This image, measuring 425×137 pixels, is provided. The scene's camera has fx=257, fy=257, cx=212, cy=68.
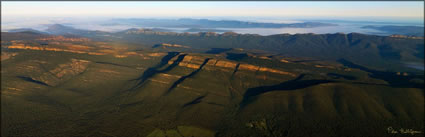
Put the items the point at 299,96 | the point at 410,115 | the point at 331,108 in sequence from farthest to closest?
the point at 299,96 → the point at 331,108 → the point at 410,115

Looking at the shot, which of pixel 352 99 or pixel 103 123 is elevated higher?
pixel 352 99

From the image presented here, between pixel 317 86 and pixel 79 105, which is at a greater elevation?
pixel 317 86

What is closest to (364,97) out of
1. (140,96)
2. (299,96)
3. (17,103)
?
(299,96)

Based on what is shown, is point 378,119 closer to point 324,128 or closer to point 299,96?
point 324,128

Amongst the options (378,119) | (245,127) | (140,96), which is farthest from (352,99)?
(140,96)

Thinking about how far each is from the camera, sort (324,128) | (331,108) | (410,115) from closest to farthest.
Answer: (324,128) < (410,115) < (331,108)

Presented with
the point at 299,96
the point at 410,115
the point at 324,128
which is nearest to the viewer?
the point at 324,128

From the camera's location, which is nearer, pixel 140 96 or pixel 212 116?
pixel 212 116

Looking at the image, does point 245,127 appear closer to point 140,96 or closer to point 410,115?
point 140,96

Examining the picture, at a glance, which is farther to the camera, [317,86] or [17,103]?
[317,86]

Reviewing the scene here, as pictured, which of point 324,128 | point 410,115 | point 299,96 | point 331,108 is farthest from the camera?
point 299,96
